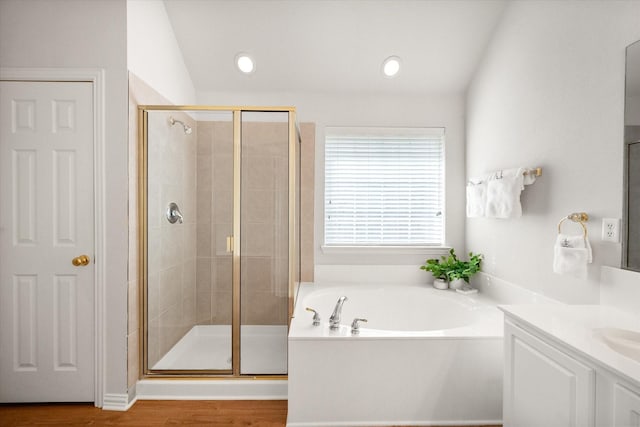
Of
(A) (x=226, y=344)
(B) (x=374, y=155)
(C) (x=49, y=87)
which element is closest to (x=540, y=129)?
(B) (x=374, y=155)

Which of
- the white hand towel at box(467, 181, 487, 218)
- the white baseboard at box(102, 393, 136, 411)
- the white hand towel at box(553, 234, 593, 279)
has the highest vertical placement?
the white hand towel at box(467, 181, 487, 218)

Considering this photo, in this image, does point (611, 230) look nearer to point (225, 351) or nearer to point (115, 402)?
point (225, 351)

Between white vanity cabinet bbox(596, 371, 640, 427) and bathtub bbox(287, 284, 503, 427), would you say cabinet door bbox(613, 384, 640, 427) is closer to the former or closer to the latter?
white vanity cabinet bbox(596, 371, 640, 427)

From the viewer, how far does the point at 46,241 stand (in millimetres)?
2258

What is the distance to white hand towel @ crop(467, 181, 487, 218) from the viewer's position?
2.76 metres

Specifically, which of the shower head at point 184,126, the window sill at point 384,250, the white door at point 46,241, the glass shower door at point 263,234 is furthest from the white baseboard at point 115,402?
the window sill at point 384,250

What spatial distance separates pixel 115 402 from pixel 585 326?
2.52 meters

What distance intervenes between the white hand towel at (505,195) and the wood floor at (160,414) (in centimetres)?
187

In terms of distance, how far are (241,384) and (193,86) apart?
8.02 ft

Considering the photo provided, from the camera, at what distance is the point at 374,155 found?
3.36 m

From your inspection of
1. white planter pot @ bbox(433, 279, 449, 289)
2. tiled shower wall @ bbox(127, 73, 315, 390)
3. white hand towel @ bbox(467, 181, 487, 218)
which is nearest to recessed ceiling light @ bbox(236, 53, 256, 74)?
tiled shower wall @ bbox(127, 73, 315, 390)

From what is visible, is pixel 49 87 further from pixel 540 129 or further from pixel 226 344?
pixel 540 129

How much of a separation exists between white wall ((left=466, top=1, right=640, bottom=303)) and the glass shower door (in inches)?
61.5

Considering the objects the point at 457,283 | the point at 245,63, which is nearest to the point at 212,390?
the point at 457,283
